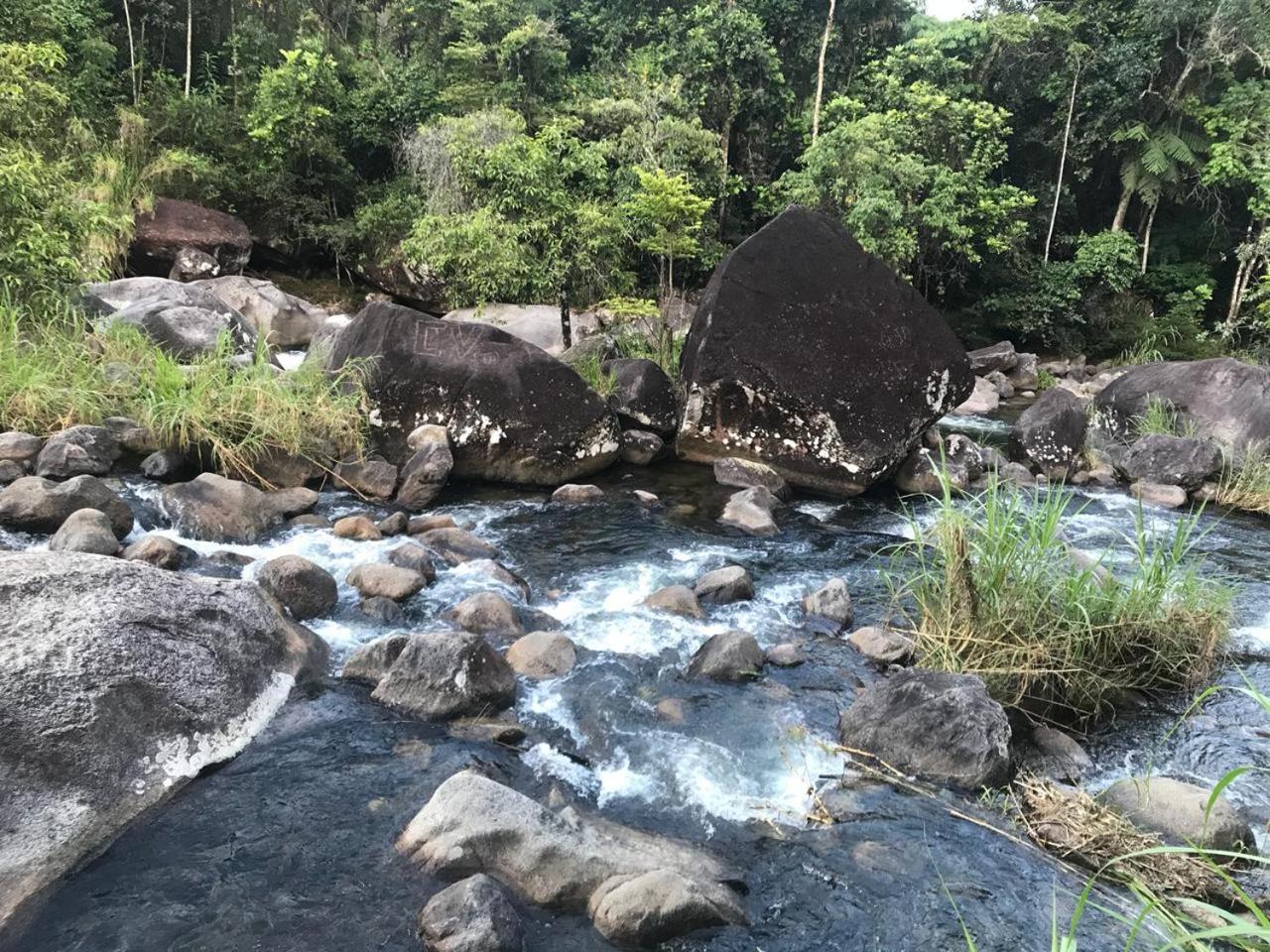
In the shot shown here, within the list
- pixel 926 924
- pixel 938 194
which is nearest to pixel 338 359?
pixel 926 924

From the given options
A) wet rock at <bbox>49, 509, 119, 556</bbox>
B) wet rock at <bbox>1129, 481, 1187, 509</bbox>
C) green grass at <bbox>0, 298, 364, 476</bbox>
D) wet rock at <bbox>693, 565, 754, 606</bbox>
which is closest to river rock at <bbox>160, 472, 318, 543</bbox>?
green grass at <bbox>0, 298, 364, 476</bbox>

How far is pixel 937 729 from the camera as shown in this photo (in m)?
4.22

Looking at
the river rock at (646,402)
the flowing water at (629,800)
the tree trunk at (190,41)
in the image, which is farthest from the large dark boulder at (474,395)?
the tree trunk at (190,41)

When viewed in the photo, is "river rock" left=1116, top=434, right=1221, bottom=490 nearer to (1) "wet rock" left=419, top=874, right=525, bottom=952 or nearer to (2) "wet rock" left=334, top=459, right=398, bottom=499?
(2) "wet rock" left=334, top=459, right=398, bottom=499

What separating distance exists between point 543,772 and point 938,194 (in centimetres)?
1542

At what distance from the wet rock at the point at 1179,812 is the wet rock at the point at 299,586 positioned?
460 cm

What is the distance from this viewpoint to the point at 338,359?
29.1 ft

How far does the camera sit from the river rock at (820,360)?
9297 millimetres

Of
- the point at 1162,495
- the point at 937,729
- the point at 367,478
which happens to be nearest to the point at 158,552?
the point at 367,478

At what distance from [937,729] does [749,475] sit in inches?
208

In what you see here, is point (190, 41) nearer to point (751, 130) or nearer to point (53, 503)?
point (751, 130)

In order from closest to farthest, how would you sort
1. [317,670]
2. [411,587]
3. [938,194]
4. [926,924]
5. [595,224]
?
[926,924], [317,670], [411,587], [595,224], [938,194]

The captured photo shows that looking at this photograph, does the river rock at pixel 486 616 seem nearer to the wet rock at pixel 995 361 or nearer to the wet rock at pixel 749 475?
the wet rock at pixel 749 475

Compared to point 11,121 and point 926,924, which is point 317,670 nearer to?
point 926,924
